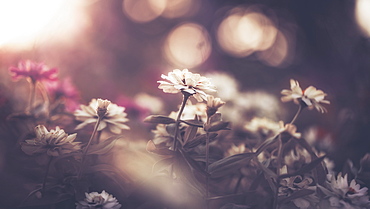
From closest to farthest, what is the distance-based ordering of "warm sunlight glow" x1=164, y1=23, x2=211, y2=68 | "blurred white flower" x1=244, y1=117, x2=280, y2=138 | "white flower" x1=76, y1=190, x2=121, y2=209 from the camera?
"white flower" x1=76, y1=190, x2=121, y2=209
"blurred white flower" x1=244, y1=117, x2=280, y2=138
"warm sunlight glow" x1=164, y1=23, x2=211, y2=68

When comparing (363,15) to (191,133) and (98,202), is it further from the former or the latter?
(98,202)

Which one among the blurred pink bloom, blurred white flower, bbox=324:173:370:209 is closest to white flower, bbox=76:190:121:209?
blurred white flower, bbox=324:173:370:209

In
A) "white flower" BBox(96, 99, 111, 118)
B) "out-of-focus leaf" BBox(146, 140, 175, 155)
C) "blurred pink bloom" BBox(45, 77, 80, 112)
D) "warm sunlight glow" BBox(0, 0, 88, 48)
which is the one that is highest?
"warm sunlight glow" BBox(0, 0, 88, 48)

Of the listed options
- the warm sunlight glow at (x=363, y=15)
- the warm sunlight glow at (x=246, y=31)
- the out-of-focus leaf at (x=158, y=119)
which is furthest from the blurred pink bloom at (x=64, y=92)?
the warm sunlight glow at (x=246, y=31)

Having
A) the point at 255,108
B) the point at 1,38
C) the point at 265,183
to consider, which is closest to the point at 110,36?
the point at 1,38

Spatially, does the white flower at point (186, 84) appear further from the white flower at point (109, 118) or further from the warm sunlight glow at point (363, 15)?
the warm sunlight glow at point (363, 15)

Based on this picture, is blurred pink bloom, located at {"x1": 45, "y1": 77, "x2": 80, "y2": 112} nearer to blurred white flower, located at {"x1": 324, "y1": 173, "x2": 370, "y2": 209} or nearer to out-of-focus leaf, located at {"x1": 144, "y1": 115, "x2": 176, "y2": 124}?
out-of-focus leaf, located at {"x1": 144, "y1": 115, "x2": 176, "y2": 124}
